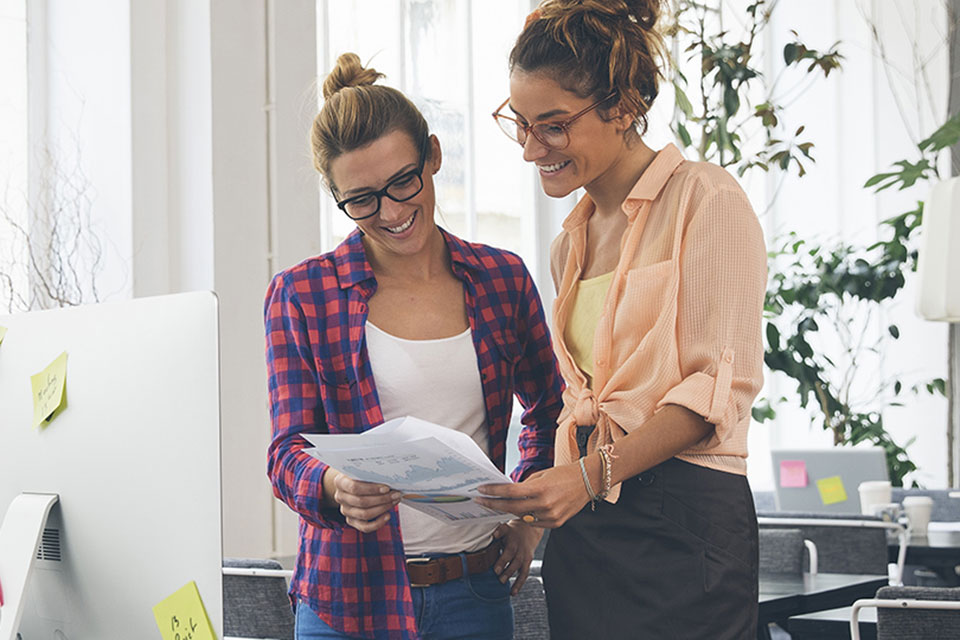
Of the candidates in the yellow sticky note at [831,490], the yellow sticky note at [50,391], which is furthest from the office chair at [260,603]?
the yellow sticky note at [831,490]

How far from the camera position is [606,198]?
4.92ft

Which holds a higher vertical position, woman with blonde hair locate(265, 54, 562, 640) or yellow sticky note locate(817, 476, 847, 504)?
woman with blonde hair locate(265, 54, 562, 640)

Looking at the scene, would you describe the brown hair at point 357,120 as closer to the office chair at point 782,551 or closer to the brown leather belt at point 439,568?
the brown leather belt at point 439,568

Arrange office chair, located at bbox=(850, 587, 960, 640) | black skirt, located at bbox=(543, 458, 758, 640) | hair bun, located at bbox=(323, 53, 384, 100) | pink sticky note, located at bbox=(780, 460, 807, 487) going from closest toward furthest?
black skirt, located at bbox=(543, 458, 758, 640), hair bun, located at bbox=(323, 53, 384, 100), office chair, located at bbox=(850, 587, 960, 640), pink sticky note, located at bbox=(780, 460, 807, 487)

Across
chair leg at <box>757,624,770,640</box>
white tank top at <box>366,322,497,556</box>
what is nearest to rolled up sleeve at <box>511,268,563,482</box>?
white tank top at <box>366,322,497,556</box>

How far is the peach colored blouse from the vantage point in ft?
4.35

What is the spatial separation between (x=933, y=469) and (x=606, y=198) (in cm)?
612

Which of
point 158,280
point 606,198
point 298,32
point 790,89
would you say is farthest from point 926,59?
point 606,198

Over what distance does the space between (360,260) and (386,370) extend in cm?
17

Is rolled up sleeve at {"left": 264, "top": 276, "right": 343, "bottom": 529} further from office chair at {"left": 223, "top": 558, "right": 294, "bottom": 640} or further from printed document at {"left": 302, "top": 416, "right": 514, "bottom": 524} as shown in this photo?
office chair at {"left": 223, "top": 558, "right": 294, "bottom": 640}

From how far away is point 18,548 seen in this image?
1.34 m

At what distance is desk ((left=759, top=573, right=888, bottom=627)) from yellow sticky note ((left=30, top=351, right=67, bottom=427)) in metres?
1.90

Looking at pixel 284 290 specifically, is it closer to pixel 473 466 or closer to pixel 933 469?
pixel 473 466

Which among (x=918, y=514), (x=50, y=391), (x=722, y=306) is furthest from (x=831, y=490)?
(x=50, y=391)
